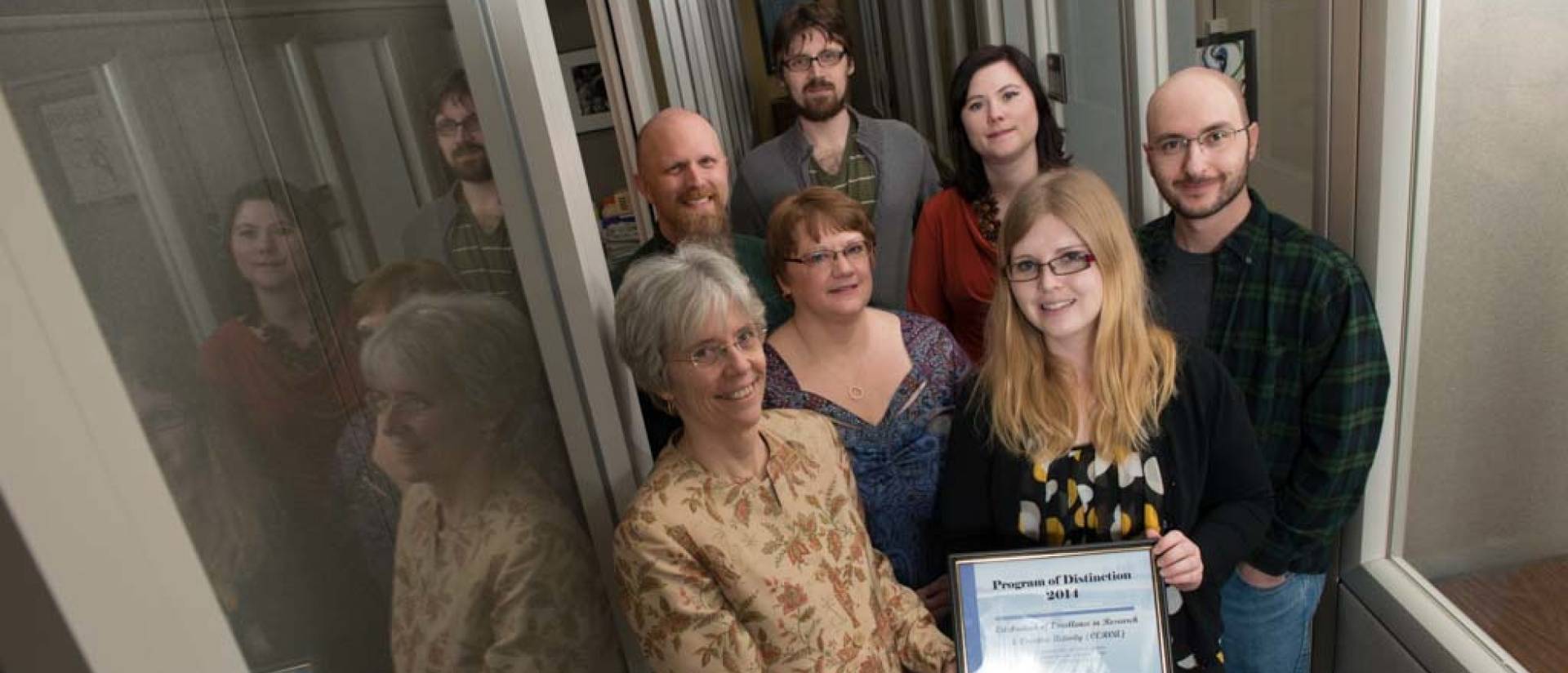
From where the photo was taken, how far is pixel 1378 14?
1439 millimetres

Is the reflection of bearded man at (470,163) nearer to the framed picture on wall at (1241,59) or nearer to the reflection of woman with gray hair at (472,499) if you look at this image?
the reflection of woman with gray hair at (472,499)

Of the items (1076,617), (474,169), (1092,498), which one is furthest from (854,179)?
(474,169)

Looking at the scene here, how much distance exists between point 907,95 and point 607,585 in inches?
174

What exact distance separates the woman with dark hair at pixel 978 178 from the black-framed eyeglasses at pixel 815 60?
461 millimetres

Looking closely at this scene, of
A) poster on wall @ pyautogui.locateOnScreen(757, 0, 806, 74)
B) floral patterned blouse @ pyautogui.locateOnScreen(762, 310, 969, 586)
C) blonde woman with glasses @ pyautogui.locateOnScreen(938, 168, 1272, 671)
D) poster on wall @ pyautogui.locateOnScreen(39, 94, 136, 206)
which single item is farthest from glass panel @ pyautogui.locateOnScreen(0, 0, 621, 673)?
poster on wall @ pyautogui.locateOnScreen(757, 0, 806, 74)

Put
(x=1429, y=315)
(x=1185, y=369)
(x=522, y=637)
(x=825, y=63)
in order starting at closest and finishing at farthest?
(x=522, y=637) → (x=1185, y=369) → (x=1429, y=315) → (x=825, y=63)

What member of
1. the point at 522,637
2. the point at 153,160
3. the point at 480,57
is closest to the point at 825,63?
the point at 480,57

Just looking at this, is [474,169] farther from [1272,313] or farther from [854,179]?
[854,179]

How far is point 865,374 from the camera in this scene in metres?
1.50

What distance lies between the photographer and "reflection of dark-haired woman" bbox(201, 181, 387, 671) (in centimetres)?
49

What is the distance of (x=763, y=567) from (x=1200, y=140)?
97cm

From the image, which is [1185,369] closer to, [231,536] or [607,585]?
[607,585]

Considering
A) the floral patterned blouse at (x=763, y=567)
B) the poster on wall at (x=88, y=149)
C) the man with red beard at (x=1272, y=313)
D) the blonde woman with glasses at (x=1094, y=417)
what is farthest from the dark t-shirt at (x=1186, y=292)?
the poster on wall at (x=88, y=149)

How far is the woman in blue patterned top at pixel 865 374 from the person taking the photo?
4.80 ft
